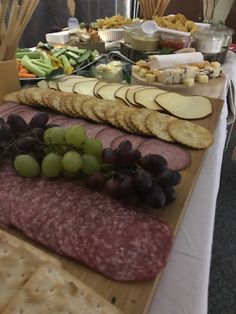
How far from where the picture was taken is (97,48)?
1.84m

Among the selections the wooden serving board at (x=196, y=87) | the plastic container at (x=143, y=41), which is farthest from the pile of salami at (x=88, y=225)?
the plastic container at (x=143, y=41)

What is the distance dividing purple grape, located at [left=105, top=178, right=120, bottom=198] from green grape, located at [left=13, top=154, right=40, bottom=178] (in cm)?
17

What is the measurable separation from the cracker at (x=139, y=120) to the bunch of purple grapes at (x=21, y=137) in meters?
0.26

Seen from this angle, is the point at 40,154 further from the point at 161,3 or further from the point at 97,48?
the point at 161,3

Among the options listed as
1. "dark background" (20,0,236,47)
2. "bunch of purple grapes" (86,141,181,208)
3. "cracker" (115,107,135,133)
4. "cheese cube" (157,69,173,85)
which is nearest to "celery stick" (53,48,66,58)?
"cheese cube" (157,69,173,85)

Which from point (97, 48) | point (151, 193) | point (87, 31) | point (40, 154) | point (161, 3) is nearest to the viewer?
point (151, 193)

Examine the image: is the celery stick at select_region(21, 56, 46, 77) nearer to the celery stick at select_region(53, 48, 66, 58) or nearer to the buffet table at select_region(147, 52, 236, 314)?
the celery stick at select_region(53, 48, 66, 58)

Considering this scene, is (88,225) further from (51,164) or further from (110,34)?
(110,34)

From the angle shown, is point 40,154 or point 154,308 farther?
point 40,154

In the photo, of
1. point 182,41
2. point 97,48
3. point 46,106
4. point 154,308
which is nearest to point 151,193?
point 154,308

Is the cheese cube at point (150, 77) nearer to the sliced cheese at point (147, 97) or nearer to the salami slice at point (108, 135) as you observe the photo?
the sliced cheese at point (147, 97)

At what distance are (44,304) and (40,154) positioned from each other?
0.33 meters

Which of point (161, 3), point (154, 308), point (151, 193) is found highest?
point (161, 3)

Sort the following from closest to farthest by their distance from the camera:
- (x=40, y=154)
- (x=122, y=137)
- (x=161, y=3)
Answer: (x=40, y=154) < (x=122, y=137) < (x=161, y=3)
